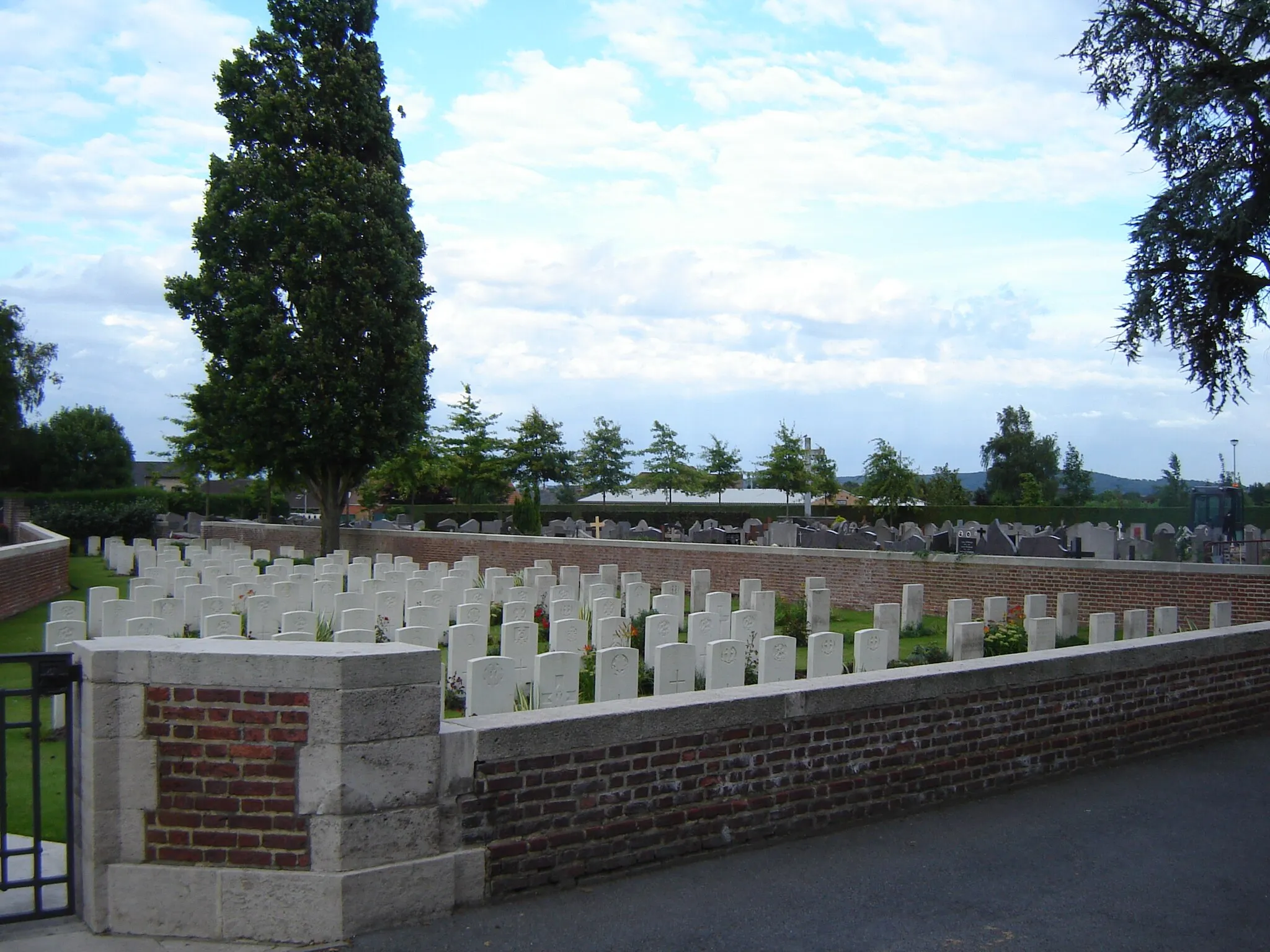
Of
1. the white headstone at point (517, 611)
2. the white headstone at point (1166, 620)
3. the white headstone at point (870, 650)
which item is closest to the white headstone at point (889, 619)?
the white headstone at point (870, 650)

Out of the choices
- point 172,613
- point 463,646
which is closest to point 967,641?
point 463,646

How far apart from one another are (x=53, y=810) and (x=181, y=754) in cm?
238

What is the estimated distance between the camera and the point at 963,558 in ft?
53.4

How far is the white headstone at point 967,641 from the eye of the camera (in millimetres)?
10594

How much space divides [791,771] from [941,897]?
3.26ft

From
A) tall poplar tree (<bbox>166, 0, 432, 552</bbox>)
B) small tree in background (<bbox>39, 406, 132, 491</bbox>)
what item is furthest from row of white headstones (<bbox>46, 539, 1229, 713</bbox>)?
small tree in background (<bbox>39, 406, 132, 491</bbox>)

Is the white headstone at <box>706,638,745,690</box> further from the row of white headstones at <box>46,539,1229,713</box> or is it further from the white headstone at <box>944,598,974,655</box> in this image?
the white headstone at <box>944,598,974,655</box>

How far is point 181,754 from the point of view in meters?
4.36

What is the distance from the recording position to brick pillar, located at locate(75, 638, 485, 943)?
169 inches

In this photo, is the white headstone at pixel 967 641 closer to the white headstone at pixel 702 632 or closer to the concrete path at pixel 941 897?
the white headstone at pixel 702 632

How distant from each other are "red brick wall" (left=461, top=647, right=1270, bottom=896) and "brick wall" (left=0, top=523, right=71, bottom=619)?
1376cm

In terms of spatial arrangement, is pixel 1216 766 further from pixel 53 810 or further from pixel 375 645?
pixel 53 810

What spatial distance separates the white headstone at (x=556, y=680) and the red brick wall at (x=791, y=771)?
2336 mm

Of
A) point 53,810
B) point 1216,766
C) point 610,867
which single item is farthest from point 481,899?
point 1216,766
